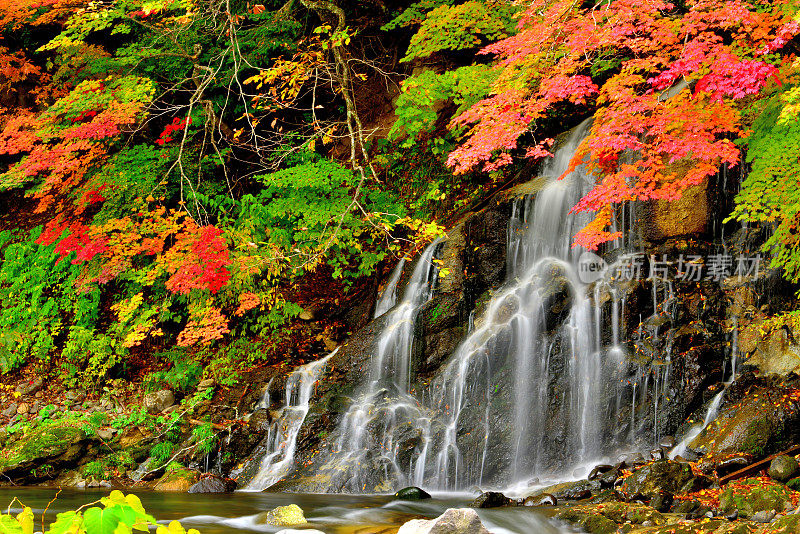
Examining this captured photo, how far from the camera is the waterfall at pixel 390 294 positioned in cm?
1031

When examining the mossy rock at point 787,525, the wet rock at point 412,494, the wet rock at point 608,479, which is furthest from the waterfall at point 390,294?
the mossy rock at point 787,525

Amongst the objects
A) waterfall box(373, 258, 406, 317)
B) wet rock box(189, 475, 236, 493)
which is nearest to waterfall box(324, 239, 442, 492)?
waterfall box(373, 258, 406, 317)

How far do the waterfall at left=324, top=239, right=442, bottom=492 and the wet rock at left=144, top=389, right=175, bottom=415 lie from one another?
3.68 meters

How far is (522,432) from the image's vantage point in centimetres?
777

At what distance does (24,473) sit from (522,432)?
692 centimetres

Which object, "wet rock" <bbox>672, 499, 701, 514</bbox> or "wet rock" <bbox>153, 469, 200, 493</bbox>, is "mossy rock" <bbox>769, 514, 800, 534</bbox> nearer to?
"wet rock" <bbox>672, 499, 701, 514</bbox>

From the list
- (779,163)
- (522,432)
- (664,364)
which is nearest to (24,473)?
(522,432)

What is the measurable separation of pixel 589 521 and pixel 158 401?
24.9 feet

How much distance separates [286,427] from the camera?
8.80 metres

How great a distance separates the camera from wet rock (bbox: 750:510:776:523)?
4.92m

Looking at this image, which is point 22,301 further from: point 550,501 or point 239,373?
point 550,501

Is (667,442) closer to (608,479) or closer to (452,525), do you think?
(608,479)

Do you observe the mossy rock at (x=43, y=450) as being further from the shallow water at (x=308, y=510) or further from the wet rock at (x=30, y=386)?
the wet rock at (x=30, y=386)

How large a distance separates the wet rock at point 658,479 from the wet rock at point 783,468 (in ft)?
2.28
